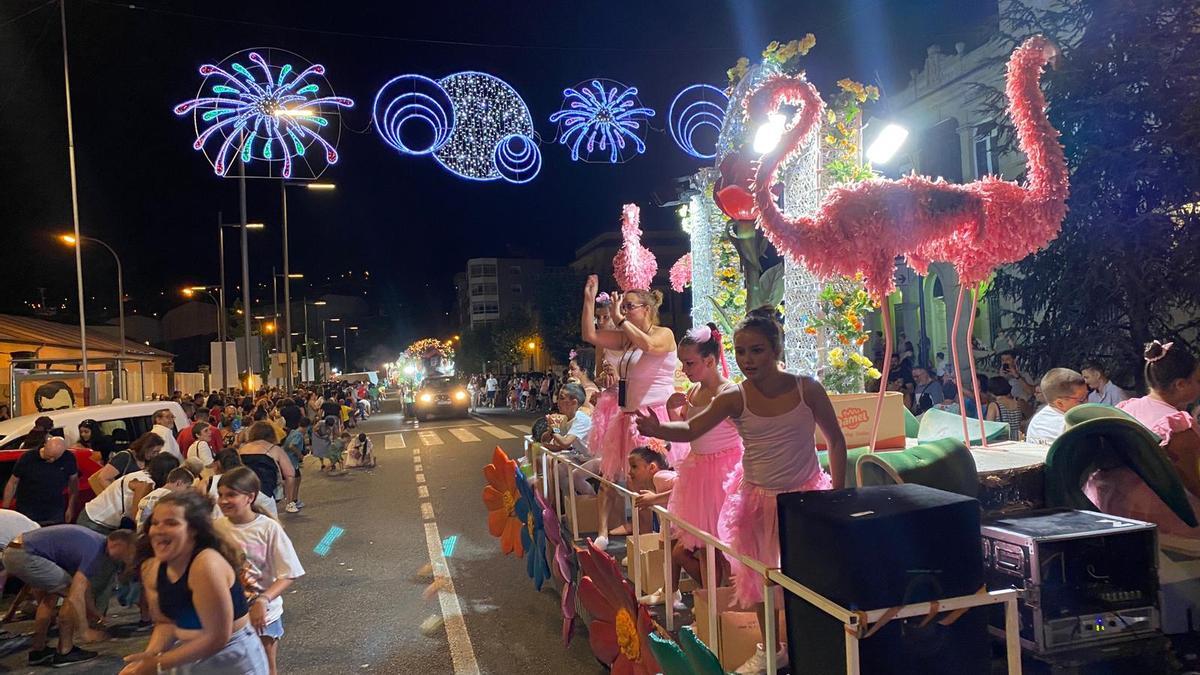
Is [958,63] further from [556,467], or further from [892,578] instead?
[892,578]

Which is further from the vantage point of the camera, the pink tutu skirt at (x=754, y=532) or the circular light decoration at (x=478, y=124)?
the circular light decoration at (x=478, y=124)

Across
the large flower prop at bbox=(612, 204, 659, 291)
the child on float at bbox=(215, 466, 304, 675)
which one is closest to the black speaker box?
the child on float at bbox=(215, 466, 304, 675)

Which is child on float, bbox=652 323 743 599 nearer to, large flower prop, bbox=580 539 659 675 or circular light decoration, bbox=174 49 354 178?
large flower prop, bbox=580 539 659 675

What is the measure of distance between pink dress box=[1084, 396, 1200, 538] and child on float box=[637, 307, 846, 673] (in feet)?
4.74

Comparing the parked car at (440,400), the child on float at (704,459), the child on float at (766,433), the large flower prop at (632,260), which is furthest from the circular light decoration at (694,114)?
the parked car at (440,400)

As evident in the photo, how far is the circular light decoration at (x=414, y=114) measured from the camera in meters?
9.48

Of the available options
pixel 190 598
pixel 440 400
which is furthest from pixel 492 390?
pixel 190 598

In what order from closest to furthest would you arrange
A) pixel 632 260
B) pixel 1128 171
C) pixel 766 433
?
pixel 766 433, pixel 632 260, pixel 1128 171

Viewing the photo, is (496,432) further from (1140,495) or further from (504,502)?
(1140,495)

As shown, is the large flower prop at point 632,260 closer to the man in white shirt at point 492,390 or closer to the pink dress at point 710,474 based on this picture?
the pink dress at point 710,474

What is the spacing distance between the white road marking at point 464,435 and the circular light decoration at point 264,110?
1282cm

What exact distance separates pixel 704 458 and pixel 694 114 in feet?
26.4

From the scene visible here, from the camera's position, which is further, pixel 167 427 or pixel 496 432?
pixel 496 432

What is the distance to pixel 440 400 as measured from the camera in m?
32.1
